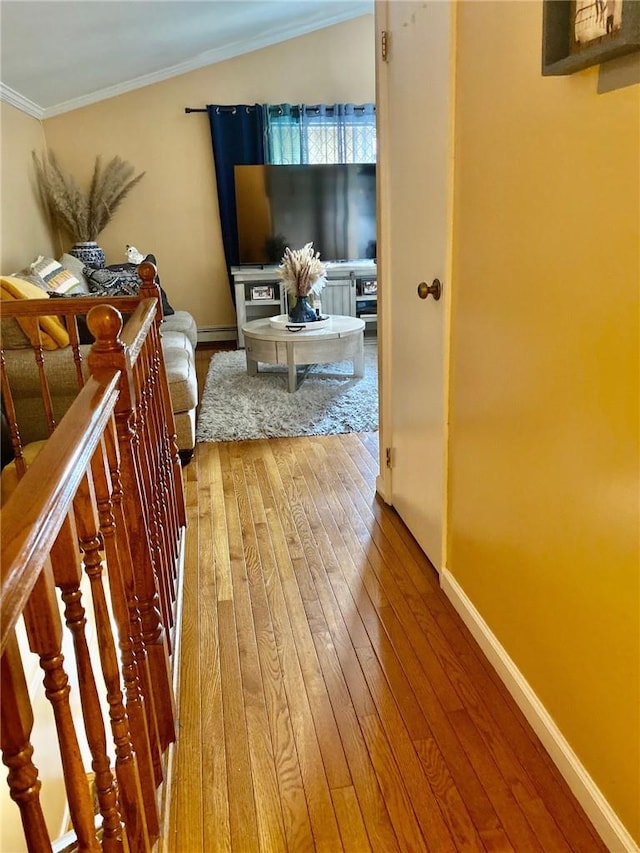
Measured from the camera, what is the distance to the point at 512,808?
1457 mm

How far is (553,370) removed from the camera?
56.4 inches

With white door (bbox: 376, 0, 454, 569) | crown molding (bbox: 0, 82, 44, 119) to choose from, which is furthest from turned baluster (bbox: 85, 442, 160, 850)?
crown molding (bbox: 0, 82, 44, 119)

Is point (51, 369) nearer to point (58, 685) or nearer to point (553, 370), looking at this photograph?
point (553, 370)

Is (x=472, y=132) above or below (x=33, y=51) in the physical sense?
below

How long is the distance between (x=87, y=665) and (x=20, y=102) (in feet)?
17.5

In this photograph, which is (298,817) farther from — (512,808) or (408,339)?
(408,339)

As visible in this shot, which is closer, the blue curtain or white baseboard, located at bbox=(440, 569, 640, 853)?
white baseboard, located at bbox=(440, 569, 640, 853)

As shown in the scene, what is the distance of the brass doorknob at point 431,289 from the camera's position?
204 centimetres

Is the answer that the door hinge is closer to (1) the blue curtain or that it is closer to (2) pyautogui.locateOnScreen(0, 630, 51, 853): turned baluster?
(2) pyautogui.locateOnScreen(0, 630, 51, 853): turned baluster

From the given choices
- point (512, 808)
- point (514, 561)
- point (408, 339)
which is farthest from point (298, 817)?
point (408, 339)

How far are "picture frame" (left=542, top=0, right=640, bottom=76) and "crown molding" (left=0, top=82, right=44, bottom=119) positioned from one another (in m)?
4.49

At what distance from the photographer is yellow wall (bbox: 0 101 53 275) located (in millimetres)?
4582

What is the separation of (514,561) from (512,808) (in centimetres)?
56

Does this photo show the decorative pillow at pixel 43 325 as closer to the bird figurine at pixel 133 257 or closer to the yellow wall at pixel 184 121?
the bird figurine at pixel 133 257
